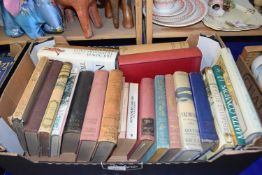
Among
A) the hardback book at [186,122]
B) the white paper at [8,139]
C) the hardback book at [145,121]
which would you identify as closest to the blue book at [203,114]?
the hardback book at [186,122]

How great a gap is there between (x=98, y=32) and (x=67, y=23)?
0.40 feet

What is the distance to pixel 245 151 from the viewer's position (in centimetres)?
57

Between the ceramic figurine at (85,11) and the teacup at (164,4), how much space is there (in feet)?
0.62

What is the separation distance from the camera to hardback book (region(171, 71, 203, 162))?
573 mm

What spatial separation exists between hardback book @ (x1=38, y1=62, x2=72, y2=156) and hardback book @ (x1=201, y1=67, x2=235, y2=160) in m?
0.37

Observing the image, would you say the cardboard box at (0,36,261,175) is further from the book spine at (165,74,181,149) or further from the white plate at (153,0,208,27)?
the white plate at (153,0,208,27)

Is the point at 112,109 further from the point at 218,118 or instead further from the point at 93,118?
the point at 218,118

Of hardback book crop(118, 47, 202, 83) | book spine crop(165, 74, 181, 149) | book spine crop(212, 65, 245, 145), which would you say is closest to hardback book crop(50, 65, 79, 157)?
hardback book crop(118, 47, 202, 83)

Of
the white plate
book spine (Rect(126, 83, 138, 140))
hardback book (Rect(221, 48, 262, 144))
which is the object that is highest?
the white plate

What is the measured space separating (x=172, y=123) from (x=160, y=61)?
0.20 metres

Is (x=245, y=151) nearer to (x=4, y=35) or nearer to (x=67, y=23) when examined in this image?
(x=67, y=23)

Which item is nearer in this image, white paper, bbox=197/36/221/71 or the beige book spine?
the beige book spine

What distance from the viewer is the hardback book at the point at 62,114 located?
1.96ft

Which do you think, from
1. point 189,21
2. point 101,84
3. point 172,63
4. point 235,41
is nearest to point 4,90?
point 101,84
